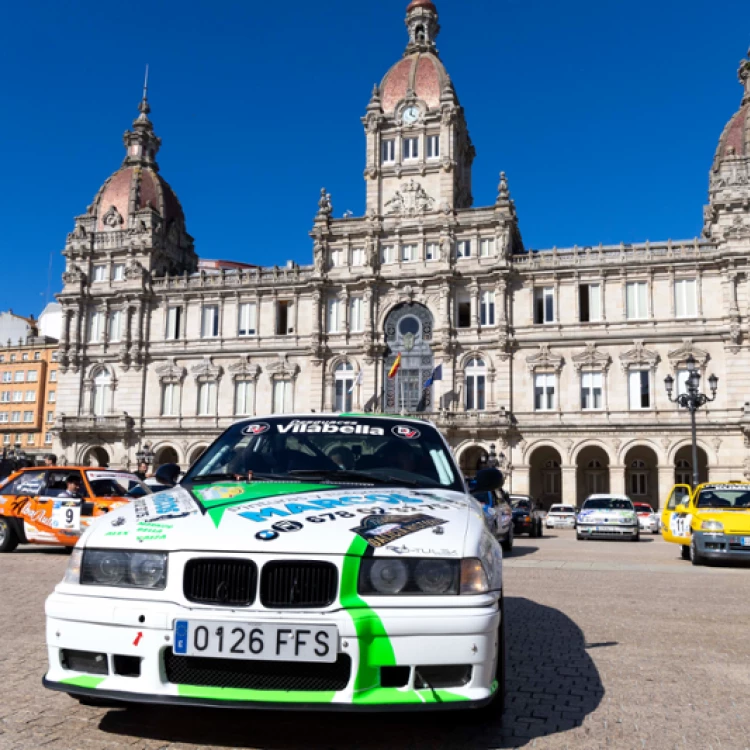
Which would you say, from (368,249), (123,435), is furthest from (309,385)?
(123,435)

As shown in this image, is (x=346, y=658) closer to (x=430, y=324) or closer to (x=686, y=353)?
(x=686, y=353)

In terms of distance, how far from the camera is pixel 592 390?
40.8m

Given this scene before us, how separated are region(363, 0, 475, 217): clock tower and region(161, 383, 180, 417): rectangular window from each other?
1591cm

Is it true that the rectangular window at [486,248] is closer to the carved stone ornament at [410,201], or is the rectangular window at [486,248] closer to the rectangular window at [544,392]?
the carved stone ornament at [410,201]

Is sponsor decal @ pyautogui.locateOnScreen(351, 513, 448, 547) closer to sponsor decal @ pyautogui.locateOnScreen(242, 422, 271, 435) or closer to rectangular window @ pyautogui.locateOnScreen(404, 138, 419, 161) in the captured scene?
sponsor decal @ pyautogui.locateOnScreen(242, 422, 271, 435)

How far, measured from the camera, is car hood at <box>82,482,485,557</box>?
363 centimetres

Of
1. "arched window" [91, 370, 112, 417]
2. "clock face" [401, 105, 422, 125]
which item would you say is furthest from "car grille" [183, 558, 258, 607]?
"arched window" [91, 370, 112, 417]

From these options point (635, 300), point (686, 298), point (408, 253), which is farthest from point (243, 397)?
point (686, 298)

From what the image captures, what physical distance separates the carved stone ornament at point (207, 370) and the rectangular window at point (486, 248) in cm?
1692

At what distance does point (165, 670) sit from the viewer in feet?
11.6

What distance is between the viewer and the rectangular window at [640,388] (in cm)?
3978

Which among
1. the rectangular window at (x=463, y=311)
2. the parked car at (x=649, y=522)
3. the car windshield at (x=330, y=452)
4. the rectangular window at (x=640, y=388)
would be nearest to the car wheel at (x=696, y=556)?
the car windshield at (x=330, y=452)

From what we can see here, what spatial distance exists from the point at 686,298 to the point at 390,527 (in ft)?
130

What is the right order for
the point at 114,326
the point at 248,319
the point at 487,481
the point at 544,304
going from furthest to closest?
the point at 114,326, the point at 248,319, the point at 544,304, the point at 487,481
